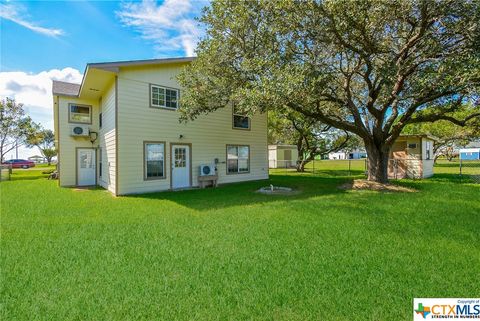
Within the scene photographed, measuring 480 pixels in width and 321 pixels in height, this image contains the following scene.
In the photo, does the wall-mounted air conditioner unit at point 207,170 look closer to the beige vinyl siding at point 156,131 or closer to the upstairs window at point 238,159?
the beige vinyl siding at point 156,131

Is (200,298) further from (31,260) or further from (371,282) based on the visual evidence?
(31,260)

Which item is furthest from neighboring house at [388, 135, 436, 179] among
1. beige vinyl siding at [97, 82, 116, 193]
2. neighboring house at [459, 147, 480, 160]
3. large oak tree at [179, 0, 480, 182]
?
neighboring house at [459, 147, 480, 160]

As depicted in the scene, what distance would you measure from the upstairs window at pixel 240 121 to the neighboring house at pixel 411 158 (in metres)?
8.91

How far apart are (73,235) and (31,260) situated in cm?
112

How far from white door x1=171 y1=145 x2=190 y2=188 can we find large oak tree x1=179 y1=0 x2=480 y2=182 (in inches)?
73.0

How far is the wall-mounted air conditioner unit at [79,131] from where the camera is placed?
12.7 meters

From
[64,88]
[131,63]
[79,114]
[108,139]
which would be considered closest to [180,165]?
[108,139]

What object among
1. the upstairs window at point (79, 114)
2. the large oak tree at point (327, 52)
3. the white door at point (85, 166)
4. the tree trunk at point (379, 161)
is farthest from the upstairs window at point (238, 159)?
the upstairs window at point (79, 114)

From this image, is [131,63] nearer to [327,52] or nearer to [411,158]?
[327,52]

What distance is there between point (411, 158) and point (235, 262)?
15.2 metres

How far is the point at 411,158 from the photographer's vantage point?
1495cm

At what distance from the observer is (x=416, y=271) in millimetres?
3227

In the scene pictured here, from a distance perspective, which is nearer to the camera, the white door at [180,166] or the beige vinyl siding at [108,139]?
the beige vinyl siding at [108,139]

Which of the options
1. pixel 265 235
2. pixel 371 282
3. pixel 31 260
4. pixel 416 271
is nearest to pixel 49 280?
pixel 31 260
